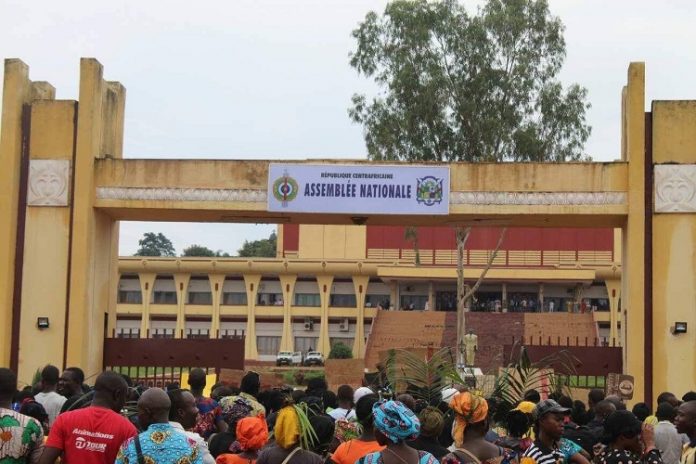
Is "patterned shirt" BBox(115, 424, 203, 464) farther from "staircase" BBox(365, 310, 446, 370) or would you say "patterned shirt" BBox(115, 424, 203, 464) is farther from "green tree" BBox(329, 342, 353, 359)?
"green tree" BBox(329, 342, 353, 359)

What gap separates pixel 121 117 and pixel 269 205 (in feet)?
12.7

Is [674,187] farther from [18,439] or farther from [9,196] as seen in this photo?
[18,439]

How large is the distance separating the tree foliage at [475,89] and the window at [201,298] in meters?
23.2

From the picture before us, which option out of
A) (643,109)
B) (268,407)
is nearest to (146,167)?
(643,109)

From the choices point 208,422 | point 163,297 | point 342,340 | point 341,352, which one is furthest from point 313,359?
point 208,422

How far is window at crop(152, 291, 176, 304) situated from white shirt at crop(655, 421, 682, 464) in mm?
44027

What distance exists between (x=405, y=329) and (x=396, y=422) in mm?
43132

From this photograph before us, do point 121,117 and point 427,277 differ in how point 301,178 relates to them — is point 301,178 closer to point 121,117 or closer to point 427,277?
point 121,117

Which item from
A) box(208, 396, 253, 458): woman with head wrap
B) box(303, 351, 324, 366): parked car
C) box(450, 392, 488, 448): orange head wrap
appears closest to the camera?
box(450, 392, 488, 448): orange head wrap

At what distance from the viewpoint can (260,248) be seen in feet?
264

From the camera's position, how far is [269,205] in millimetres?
17750

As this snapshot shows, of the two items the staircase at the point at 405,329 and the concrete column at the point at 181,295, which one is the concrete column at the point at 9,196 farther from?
the concrete column at the point at 181,295

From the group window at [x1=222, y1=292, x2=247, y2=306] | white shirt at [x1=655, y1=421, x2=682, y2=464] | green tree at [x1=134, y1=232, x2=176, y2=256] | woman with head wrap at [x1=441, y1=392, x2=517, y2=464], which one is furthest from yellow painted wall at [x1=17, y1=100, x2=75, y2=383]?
green tree at [x1=134, y1=232, x2=176, y2=256]

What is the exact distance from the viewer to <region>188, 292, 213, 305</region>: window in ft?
167
